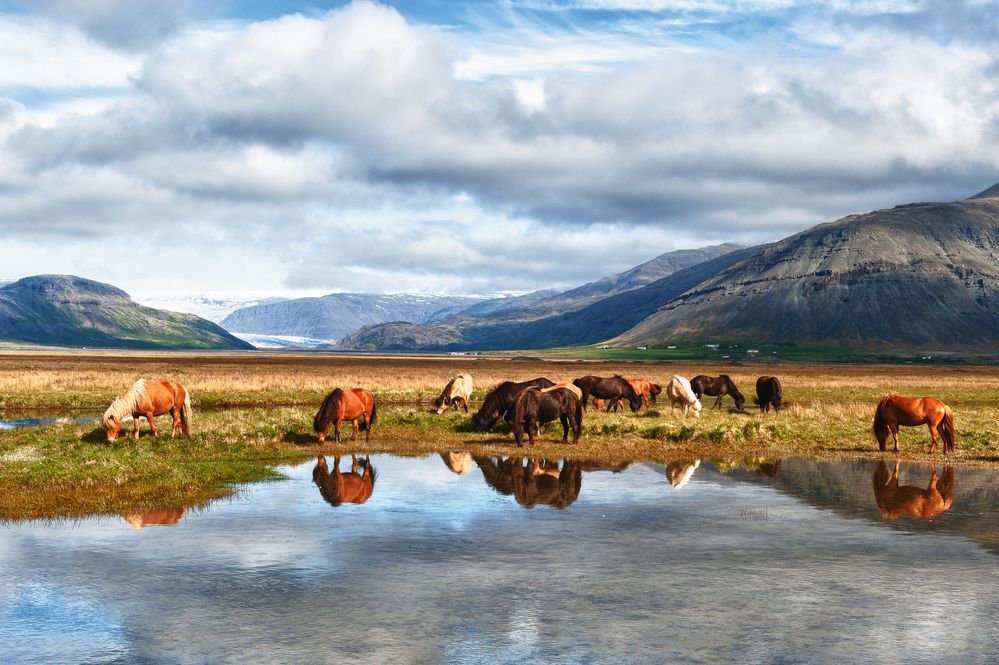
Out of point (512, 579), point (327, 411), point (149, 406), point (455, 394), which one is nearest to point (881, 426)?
point (327, 411)

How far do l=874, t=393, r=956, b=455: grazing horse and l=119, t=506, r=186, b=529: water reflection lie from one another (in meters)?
24.7

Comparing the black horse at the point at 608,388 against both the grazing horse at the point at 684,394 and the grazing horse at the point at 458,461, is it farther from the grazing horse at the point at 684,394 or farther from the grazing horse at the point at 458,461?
the grazing horse at the point at 458,461

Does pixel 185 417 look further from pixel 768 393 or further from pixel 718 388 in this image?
pixel 718 388

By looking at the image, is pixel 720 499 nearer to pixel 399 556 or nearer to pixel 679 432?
pixel 399 556

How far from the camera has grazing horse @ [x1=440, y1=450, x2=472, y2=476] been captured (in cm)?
2767

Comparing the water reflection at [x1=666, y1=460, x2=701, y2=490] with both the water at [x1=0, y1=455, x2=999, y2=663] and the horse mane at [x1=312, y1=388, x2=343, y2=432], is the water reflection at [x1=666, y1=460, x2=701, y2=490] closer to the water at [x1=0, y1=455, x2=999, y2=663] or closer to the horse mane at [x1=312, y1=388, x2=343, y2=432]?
the water at [x1=0, y1=455, x2=999, y2=663]

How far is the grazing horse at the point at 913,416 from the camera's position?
32.1m

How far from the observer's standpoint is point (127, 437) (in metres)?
31.1

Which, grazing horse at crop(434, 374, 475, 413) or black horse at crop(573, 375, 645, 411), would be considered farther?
grazing horse at crop(434, 374, 475, 413)

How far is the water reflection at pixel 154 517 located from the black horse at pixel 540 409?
14.4 metres

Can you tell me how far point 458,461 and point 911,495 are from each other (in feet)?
45.9

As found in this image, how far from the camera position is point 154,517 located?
19297mm

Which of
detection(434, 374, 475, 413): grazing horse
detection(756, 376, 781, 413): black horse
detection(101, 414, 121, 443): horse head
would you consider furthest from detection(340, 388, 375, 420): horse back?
detection(756, 376, 781, 413): black horse

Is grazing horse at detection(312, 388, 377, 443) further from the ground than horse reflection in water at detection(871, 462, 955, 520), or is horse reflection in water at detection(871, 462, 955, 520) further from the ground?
grazing horse at detection(312, 388, 377, 443)
